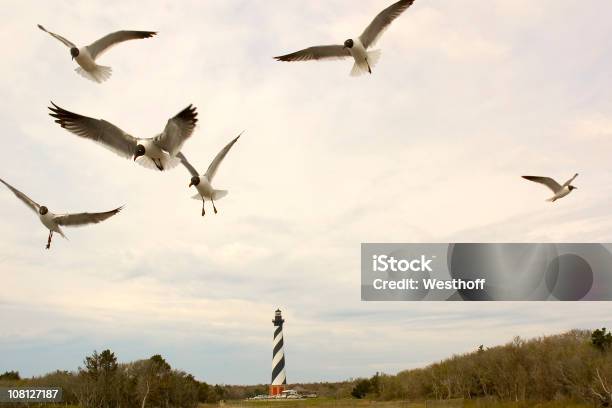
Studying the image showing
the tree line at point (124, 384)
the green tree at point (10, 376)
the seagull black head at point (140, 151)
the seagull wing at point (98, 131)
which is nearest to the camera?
the seagull black head at point (140, 151)

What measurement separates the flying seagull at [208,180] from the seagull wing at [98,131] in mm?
Answer: 2439

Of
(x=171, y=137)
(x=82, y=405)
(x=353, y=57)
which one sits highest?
(x=353, y=57)

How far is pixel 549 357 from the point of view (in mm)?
47469

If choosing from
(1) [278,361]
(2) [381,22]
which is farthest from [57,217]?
(1) [278,361]

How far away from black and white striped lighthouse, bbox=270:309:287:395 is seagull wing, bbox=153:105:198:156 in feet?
213

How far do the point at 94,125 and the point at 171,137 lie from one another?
7.55 ft

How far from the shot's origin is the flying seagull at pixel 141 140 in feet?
49.3

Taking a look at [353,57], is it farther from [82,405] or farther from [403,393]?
[403,393]

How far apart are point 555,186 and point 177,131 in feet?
53.3

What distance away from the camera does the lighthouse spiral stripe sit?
77.6 metres

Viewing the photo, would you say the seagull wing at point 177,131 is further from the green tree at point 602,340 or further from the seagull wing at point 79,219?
the green tree at point 602,340

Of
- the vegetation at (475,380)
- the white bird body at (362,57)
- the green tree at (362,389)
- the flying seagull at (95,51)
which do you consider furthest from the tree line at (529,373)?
the flying seagull at (95,51)

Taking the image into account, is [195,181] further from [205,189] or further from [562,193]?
[562,193]

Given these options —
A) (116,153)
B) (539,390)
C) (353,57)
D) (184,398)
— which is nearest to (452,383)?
(539,390)
